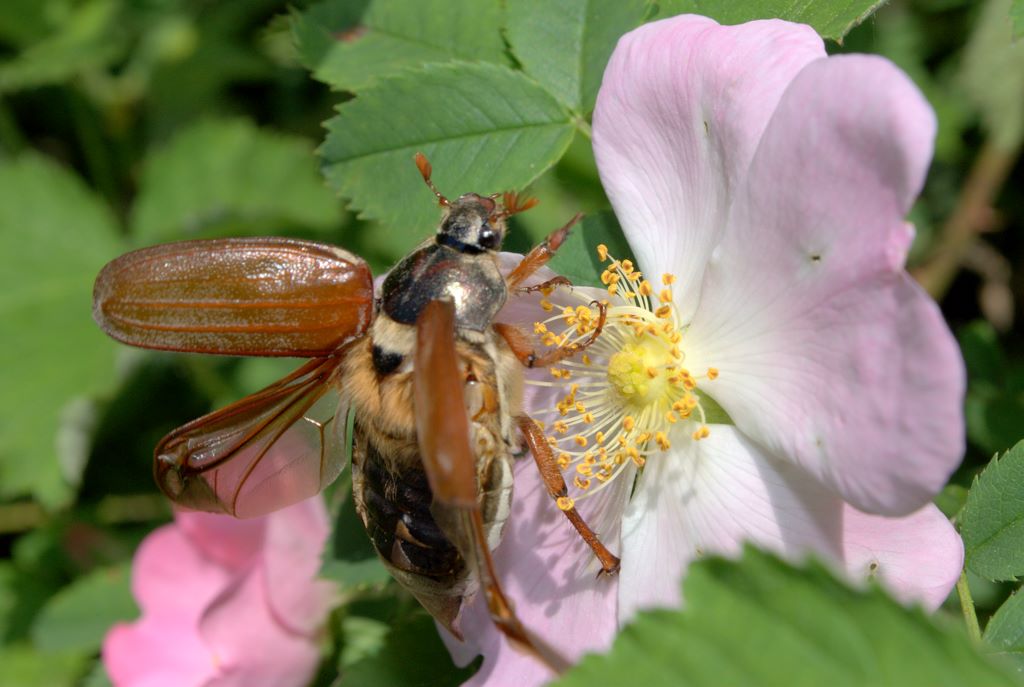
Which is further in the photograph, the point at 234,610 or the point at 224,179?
the point at 224,179

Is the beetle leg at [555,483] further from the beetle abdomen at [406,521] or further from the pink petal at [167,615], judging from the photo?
the pink petal at [167,615]

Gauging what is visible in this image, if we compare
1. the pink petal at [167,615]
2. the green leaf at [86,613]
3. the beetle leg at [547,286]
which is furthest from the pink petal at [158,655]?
the beetle leg at [547,286]

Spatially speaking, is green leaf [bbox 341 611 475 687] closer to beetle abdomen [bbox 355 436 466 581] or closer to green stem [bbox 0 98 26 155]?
beetle abdomen [bbox 355 436 466 581]

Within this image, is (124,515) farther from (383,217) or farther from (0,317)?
(383,217)

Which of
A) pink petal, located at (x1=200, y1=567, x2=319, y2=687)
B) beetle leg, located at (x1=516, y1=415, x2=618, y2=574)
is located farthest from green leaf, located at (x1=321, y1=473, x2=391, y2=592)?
beetle leg, located at (x1=516, y1=415, x2=618, y2=574)

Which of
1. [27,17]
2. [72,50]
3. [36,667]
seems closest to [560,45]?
[72,50]

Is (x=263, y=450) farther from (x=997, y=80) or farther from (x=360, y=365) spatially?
(x=997, y=80)
